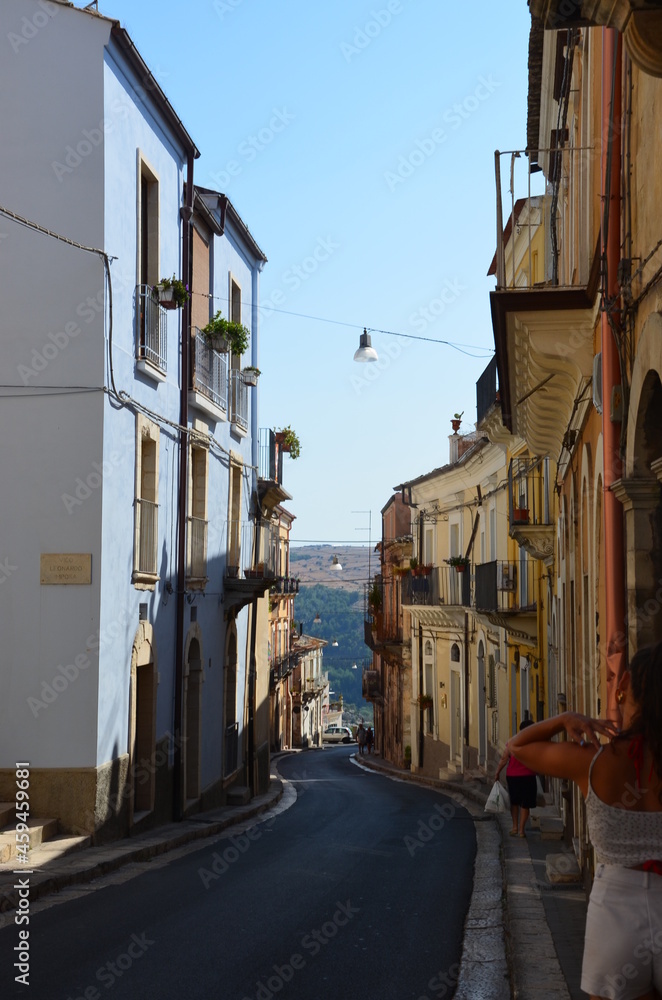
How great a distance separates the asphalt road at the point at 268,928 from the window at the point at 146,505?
145 inches

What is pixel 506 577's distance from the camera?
22.4 m

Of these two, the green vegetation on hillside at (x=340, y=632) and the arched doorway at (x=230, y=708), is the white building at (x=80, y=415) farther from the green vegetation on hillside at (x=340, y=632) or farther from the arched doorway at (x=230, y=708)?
the green vegetation on hillside at (x=340, y=632)

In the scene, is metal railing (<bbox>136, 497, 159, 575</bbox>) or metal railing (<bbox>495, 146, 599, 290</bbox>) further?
metal railing (<bbox>136, 497, 159, 575</bbox>)

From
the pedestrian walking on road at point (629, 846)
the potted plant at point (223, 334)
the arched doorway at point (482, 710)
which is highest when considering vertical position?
the potted plant at point (223, 334)

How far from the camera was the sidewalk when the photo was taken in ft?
20.8

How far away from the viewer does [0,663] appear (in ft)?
41.3

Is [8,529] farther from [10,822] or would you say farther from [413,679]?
[413,679]

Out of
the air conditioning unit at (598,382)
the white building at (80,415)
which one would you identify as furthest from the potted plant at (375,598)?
the air conditioning unit at (598,382)

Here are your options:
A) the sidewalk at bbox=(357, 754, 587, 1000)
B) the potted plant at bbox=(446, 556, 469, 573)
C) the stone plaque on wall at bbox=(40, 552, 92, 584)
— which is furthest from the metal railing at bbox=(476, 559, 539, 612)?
the stone plaque on wall at bbox=(40, 552, 92, 584)

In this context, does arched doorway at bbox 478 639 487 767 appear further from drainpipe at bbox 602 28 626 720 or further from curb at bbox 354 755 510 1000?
drainpipe at bbox 602 28 626 720

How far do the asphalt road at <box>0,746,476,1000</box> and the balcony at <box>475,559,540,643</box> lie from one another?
7113mm

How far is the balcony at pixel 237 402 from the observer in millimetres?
20656

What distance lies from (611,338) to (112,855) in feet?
25.7

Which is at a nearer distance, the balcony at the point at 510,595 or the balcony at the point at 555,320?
the balcony at the point at 555,320
